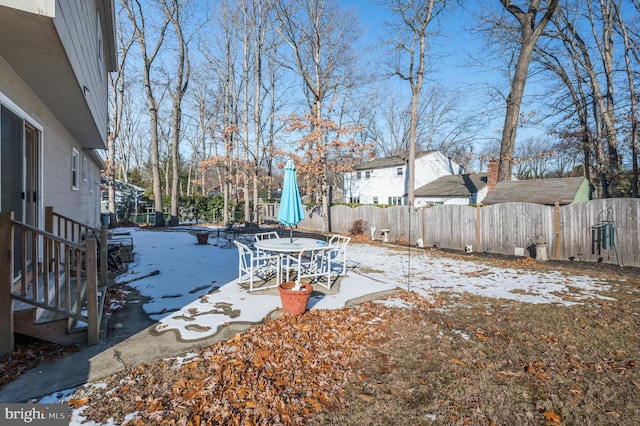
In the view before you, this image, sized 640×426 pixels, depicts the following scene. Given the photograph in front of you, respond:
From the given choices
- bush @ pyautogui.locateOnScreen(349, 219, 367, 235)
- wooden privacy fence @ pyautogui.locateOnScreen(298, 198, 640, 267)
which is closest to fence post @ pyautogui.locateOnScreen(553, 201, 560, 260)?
wooden privacy fence @ pyautogui.locateOnScreen(298, 198, 640, 267)

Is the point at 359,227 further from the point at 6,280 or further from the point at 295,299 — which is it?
the point at 6,280

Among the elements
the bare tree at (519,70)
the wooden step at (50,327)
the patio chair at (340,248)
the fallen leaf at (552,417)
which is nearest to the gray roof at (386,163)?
the bare tree at (519,70)

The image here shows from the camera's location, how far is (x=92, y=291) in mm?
3309

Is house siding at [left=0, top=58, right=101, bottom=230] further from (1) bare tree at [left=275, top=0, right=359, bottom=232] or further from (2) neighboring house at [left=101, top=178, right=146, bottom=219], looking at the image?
(2) neighboring house at [left=101, top=178, right=146, bottom=219]

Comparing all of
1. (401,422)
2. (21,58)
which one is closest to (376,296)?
(401,422)

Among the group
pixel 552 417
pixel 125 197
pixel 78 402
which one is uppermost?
pixel 125 197

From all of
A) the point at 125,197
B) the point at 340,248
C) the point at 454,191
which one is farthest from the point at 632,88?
the point at 125,197

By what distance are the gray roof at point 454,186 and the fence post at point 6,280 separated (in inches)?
894

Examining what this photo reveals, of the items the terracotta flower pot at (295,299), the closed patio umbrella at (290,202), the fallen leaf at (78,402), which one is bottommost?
the fallen leaf at (78,402)

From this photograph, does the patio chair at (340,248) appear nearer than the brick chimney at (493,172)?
Yes

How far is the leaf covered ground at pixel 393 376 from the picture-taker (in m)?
2.46

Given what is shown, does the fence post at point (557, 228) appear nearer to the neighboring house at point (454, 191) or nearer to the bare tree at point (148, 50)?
the neighboring house at point (454, 191)

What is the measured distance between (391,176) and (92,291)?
24.2m

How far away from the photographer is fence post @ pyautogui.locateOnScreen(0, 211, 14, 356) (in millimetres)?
2896
